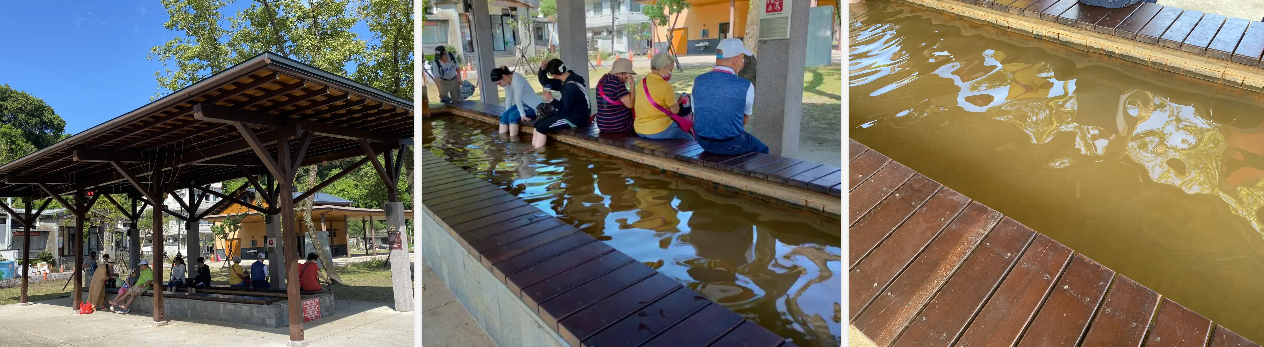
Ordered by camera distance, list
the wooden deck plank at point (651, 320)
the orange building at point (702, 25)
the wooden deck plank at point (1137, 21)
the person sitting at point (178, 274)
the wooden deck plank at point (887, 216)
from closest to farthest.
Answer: the wooden deck plank at point (651, 320), the wooden deck plank at point (887, 216), the orange building at point (702, 25), the wooden deck plank at point (1137, 21), the person sitting at point (178, 274)

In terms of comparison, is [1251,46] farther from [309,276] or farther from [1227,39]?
[309,276]

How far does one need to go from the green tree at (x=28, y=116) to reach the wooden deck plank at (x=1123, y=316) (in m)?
52.4

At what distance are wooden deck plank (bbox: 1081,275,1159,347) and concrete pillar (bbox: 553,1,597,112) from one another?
511 centimetres

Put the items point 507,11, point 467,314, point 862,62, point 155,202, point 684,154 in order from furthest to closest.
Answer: point 155,202
point 862,62
point 507,11
point 684,154
point 467,314

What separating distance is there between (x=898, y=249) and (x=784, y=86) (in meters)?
2.56

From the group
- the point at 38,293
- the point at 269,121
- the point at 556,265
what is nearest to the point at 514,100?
the point at 556,265

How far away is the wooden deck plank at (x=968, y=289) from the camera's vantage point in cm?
160

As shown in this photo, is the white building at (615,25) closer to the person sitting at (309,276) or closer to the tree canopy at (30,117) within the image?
the person sitting at (309,276)

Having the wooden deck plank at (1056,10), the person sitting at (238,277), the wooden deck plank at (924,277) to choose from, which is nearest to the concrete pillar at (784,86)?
the wooden deck plank at (924,277)

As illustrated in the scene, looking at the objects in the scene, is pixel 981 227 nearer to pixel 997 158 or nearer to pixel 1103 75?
pixel 997 158

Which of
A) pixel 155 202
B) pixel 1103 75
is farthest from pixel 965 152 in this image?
pixel 155 202

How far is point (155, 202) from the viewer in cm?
970

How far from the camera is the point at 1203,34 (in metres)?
5.25

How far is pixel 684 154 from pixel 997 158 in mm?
2666
